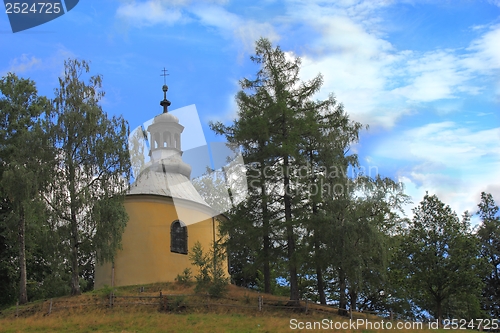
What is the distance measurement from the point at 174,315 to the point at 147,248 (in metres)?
6.76

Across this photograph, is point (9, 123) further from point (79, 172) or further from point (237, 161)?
point (237, 161)

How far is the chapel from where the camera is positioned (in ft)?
80.1

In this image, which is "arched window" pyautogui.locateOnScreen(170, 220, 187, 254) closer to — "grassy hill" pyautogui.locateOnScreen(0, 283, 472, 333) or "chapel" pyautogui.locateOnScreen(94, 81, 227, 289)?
"chapel" pyautogui.locateOnScreen(94, 81, 227, 289)

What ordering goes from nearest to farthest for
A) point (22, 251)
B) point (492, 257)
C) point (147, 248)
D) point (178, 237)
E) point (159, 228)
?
point (22, 251)
point (147, 248)
point (159, 228)
point (178, 237)
point (492, 257)

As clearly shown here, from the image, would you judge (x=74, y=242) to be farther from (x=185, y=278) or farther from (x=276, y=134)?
(x=276, y=134)

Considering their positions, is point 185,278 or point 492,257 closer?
point 185,278

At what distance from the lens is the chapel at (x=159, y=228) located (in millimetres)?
24422

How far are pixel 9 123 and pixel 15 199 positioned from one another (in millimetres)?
6043

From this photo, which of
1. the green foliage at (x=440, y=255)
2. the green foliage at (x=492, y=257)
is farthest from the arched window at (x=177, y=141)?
the green foliage at (x=492, y=257)

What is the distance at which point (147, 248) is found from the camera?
24672 millimetres

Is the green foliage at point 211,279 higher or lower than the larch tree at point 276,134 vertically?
lower

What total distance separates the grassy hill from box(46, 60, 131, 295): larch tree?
218 cm

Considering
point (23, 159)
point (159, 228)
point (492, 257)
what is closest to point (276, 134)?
point (159, 228)

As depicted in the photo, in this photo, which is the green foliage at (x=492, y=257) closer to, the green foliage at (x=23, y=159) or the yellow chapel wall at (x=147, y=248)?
the yellow chapel wall at (x=147, y=248)
